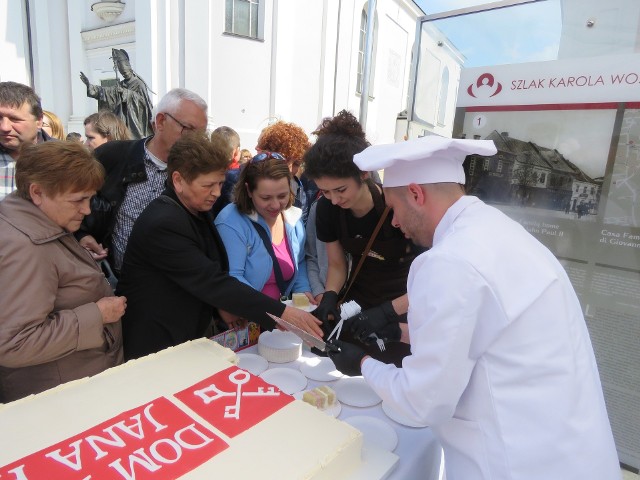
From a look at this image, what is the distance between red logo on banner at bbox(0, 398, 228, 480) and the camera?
89cm

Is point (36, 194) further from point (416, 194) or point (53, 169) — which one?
point (416, 194)

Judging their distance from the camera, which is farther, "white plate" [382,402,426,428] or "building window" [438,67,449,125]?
"building window" [438,67,449,125]

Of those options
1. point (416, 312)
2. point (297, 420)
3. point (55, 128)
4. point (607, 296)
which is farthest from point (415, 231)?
point (55, 128)

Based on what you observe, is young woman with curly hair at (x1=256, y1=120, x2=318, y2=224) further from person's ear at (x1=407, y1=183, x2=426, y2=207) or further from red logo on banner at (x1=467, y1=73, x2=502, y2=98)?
person's ear at (x1=407, y1=183, x2=426, y2=207)

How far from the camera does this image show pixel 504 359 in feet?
3.28

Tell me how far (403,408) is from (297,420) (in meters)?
0.29

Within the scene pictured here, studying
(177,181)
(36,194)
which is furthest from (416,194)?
(36,194)

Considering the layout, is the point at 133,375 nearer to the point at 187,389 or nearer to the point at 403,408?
the point at 187,389

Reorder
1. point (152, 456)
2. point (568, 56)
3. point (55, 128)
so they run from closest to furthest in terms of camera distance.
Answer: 1. point (152, 456)
2. point (568, 56)
3. point (55, 128)

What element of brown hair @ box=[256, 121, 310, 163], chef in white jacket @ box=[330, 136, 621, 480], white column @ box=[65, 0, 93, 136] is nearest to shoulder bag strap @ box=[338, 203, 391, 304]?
chef in white jacket @ box=[330, 136, 621, 480]

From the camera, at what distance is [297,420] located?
1102 mm

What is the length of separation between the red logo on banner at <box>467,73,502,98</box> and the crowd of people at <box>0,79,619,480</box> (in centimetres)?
85

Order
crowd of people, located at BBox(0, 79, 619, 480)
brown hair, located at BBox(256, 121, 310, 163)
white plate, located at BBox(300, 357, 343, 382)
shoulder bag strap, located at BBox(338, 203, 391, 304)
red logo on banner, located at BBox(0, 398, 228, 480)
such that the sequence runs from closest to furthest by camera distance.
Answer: red logo on banner, located at BBox(0, 398, 228, 480), crowd of people, located at BBox(0, 79, 619, 480), white plate, located at BBox(300, 357, 343, 382), shoulder bag strap, located at BBox(338, 203, 391, 304), brown hair, located at BBox(256, 121, 310, 163)

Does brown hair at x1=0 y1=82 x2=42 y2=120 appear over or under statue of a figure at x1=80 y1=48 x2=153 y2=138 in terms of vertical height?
under
